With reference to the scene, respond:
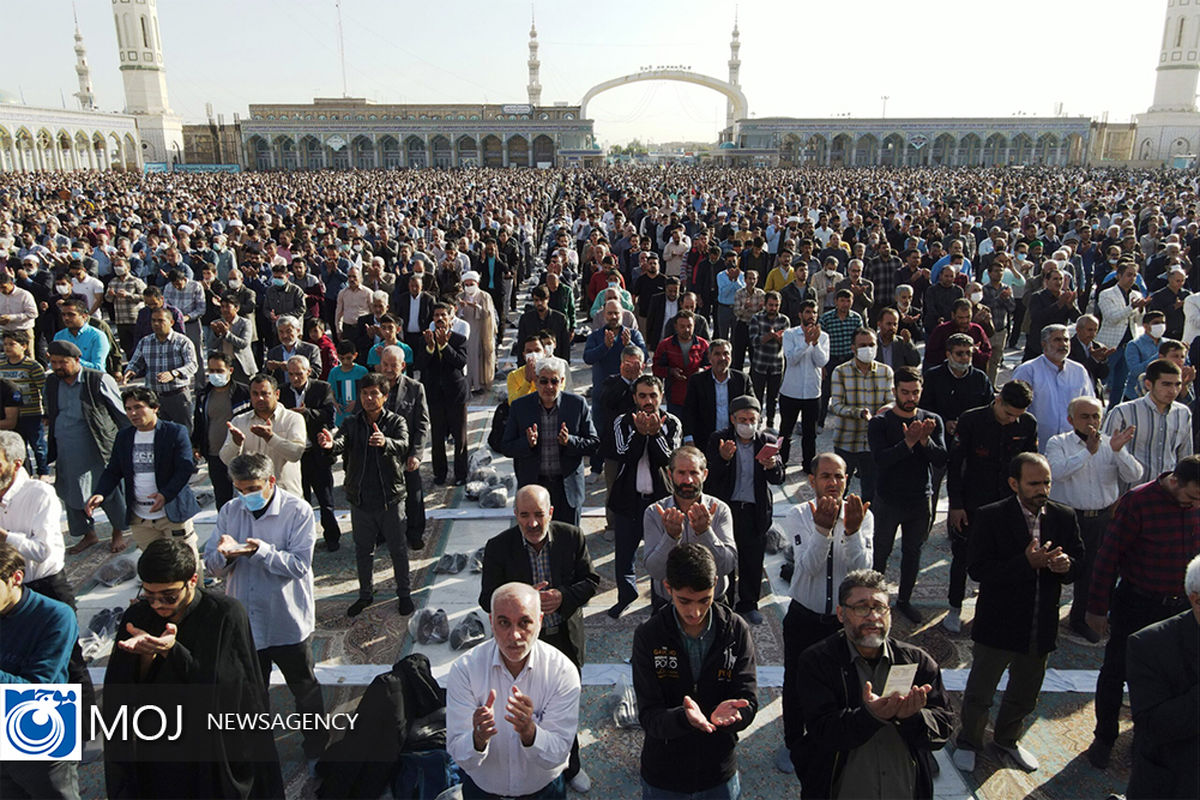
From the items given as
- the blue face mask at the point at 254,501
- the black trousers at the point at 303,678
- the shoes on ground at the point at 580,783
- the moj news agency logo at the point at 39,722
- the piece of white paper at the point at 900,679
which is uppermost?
the blue face mask at the point at 254,501

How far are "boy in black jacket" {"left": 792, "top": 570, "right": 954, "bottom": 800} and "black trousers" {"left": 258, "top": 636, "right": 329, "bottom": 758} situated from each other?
7.48 feet

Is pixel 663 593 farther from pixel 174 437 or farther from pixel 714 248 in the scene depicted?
pixel 714 248

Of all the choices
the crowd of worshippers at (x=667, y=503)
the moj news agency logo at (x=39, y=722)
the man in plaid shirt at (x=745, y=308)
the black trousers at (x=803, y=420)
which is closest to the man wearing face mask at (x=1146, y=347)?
the crowd of worshippers at (x=667, y=503)

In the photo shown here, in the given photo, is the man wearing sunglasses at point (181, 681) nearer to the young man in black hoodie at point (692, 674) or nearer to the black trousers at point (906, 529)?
the young man in black hoodie at point (692, 674)

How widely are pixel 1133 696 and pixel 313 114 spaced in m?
90.7

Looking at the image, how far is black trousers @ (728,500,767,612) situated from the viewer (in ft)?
15.0

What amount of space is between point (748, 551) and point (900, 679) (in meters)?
2.18

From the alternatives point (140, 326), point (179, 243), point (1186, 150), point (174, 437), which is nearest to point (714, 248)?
point (140, 326)

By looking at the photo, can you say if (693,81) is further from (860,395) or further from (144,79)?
(860,395)

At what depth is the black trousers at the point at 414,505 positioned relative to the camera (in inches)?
221

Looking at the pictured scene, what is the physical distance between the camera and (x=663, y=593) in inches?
150

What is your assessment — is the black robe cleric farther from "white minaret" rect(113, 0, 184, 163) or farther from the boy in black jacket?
"white minaret" rect(113, 0, 184, 163)

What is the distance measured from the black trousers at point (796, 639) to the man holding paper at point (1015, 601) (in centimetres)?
70

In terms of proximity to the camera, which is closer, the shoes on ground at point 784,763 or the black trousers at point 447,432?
the shoes on ground at point 784,763
